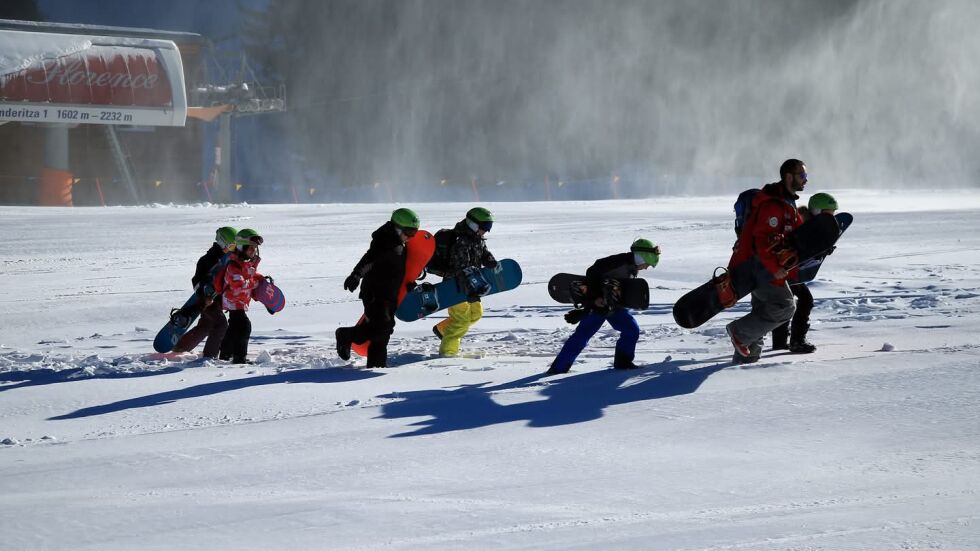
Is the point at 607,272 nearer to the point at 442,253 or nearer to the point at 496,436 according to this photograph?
the point at 442,253

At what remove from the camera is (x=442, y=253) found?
815 cm

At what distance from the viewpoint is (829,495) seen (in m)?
4.18

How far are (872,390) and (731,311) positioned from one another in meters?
4.24

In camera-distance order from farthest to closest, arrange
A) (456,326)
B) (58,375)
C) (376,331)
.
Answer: (456,326), (376,331), (58,375)

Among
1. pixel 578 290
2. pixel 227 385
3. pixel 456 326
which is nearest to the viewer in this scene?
pixel 227 385

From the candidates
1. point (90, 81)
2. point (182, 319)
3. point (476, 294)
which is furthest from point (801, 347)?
point (90, 81)

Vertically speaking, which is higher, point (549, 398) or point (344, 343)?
point (344, 343)

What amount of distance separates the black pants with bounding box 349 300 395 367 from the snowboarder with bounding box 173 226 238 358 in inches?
42.6

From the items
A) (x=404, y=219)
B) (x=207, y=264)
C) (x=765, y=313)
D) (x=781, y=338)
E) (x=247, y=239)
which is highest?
(x=404, y=219)

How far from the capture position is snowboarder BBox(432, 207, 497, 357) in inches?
317

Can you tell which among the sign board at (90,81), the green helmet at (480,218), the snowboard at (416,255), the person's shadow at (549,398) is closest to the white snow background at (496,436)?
the person's shadow at (549,398)

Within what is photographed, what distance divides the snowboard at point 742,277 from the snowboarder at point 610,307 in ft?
1.18

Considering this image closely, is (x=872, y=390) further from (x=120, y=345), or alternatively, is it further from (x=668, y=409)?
(x=120, y=345)

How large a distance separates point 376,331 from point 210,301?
1.27m
